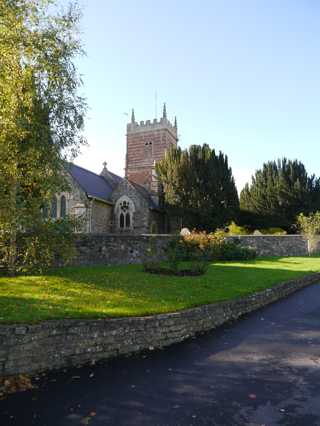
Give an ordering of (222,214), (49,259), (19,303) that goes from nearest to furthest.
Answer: (19,303), (49,259), (222,214)

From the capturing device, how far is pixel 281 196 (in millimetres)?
37625

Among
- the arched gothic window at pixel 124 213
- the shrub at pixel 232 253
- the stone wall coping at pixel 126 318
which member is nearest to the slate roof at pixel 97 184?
the arched gothic window at pixel 124 213

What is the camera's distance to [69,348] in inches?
247

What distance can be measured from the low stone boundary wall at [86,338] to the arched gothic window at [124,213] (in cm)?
2440

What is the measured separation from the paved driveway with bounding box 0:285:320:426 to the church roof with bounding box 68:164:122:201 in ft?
79.3

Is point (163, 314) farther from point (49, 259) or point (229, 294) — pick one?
point (49, 259)

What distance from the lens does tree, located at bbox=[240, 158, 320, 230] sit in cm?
3725

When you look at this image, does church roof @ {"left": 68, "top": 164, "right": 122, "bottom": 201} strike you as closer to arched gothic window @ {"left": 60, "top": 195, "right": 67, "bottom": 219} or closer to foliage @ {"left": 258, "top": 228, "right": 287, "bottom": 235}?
arched gothic window @ {"left": 60, "top": 195, "right": 67, "bottom": 219}

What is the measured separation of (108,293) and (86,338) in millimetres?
2857

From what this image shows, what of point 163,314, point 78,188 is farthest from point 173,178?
point 163,314

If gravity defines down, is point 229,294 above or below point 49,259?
below

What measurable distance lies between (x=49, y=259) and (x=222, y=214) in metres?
24.8

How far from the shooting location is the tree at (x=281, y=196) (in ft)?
122

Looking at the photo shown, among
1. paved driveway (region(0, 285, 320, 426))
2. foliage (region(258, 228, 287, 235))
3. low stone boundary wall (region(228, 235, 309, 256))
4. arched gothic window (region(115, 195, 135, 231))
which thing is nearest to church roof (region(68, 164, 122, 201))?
arched gothic window (region(115, 195, 135, 231))
